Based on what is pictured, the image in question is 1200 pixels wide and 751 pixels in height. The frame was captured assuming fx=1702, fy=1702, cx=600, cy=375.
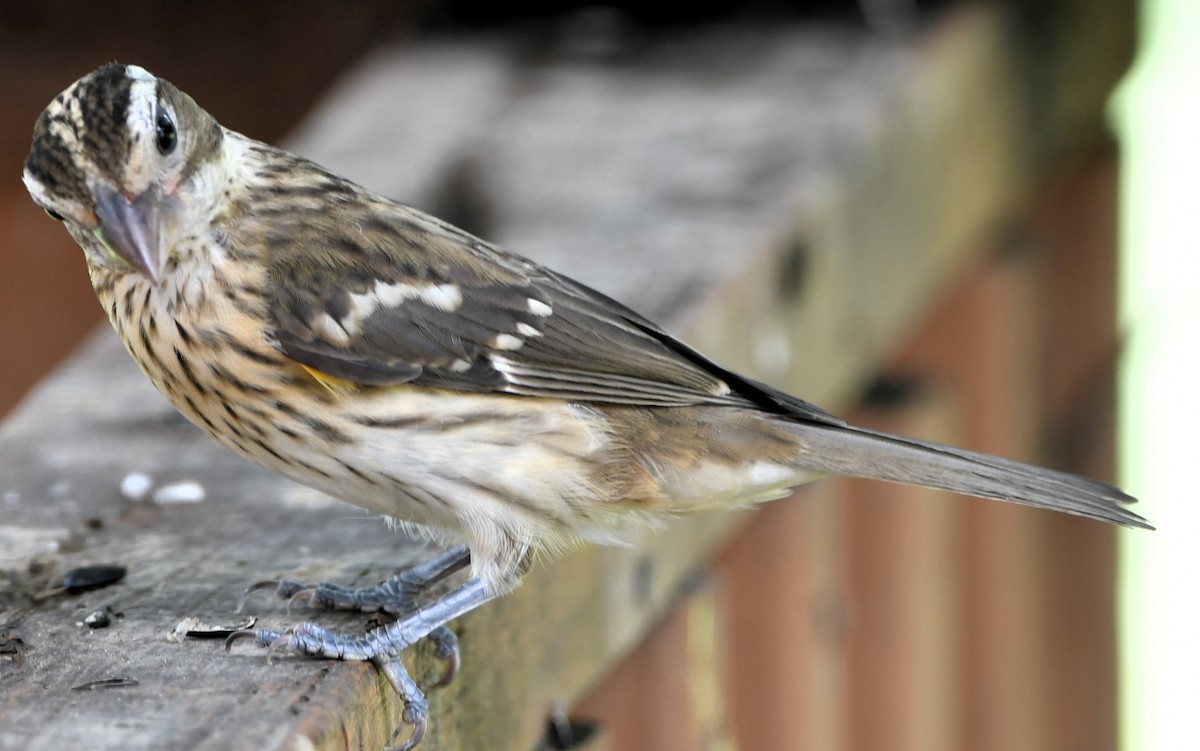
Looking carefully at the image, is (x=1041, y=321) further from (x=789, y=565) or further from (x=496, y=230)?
Result: (x=496, y=230)

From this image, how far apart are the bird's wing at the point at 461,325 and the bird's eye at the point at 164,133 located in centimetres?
27

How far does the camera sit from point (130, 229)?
8.96ft

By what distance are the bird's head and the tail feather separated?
48.8 inches

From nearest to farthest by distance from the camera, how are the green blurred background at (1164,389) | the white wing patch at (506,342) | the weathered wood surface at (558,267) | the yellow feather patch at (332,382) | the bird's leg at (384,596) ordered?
the weathered wood surface at (558,267)
the bird's leg at (384,596)
the yellow feather patch at (332,382)
the white wing patch at (506,342)
the green blurred background at (1164,389)

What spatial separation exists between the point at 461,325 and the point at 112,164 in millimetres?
699

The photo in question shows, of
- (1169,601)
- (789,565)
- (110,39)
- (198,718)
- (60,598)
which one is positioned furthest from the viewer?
(1169,601)

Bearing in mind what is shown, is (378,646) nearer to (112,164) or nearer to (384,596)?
(384,596)

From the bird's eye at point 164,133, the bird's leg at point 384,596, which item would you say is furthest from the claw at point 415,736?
the bird's eye at point 164,133

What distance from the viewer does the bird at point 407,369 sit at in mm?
2773

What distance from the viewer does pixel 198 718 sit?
2.12m

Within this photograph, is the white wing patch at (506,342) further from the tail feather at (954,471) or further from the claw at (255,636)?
the claw at (255,636)

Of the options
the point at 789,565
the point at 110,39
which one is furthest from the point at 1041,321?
the point at 110,39

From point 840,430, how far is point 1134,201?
3.81 metres

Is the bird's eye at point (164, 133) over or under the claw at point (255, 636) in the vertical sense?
over
